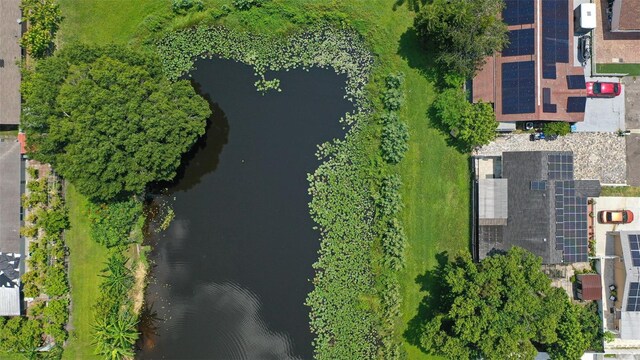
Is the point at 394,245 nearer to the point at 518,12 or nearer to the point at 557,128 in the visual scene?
the point at 557,128

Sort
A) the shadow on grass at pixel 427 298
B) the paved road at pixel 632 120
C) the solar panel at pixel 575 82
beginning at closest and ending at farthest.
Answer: the solar panel at pixel 575 82 < the shadow on grass at pixel 427 298 < the paved road at pixel 632 120

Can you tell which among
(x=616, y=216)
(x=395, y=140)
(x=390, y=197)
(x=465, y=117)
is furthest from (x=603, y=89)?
(x=390, y=197)

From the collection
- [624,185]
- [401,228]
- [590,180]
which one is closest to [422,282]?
[401,228]

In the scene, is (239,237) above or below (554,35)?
below

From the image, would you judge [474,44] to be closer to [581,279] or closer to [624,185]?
[624,185]

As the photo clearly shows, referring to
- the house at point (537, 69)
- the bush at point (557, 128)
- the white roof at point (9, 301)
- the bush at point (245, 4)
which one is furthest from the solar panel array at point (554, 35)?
the white roof at point (9, 301)

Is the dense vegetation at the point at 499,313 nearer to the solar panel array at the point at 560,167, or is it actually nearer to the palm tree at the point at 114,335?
the solar panel array at the point at 560,167
